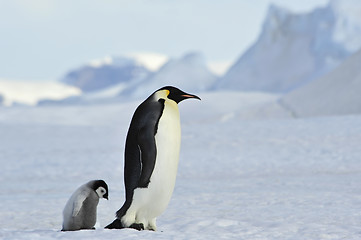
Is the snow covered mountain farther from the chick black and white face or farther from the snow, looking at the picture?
the snow

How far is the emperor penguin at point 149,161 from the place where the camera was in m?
3.15

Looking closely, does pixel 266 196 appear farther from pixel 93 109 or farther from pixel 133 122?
pixel 93 109

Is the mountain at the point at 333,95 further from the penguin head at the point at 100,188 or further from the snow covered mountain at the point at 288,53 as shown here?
the penguin head at the point at 100,188

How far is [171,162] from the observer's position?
3264mm

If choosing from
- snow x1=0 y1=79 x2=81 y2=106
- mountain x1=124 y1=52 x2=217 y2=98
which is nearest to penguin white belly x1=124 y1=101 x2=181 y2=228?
mountain x1=124 y1=52 x2=217 y2=98

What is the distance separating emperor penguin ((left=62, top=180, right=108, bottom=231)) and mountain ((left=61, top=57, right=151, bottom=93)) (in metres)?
83.6

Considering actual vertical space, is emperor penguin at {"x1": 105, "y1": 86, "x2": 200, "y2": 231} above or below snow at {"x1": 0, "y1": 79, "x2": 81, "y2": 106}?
below

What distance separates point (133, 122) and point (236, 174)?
12.6ft

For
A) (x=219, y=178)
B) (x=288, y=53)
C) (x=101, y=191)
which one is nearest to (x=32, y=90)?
(x=288, y=53)

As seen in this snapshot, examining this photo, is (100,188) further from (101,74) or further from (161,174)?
(101,74)

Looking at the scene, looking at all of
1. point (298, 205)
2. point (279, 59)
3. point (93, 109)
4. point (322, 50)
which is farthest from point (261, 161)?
point (279, 59)

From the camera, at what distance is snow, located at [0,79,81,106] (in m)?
63.9

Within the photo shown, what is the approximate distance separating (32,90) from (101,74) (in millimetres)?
28687

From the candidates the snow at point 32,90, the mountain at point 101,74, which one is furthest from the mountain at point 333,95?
the mountain at point 101,74
